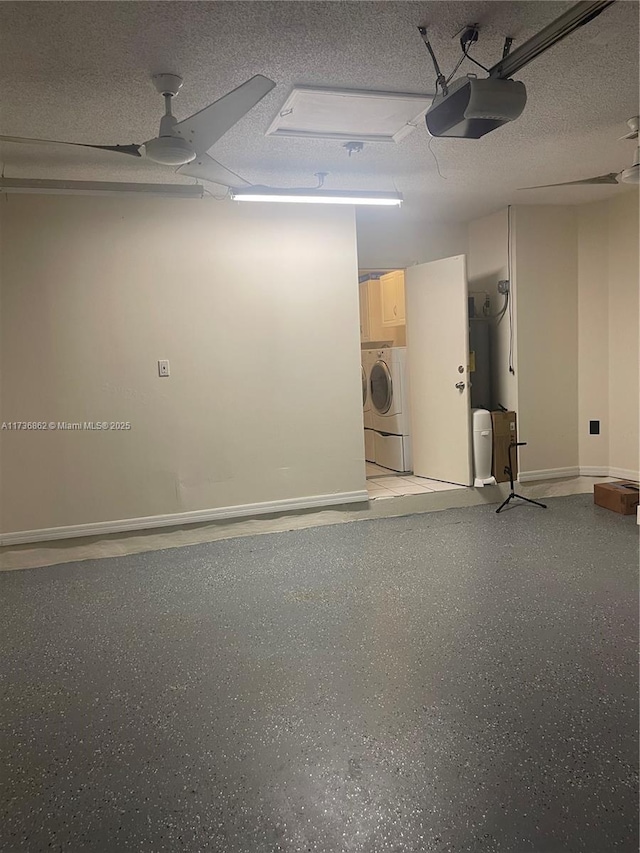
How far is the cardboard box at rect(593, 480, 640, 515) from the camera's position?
14.5 feet

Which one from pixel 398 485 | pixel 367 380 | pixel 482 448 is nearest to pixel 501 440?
pixel 482 448

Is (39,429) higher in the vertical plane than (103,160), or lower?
lower

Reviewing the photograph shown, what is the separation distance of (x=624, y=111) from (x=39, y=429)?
402 centimetres

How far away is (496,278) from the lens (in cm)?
542

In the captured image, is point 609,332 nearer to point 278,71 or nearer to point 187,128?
point 278,71

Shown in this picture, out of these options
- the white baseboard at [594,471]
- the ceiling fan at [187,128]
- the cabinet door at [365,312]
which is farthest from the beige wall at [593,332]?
the ceiling fan at [187,128]

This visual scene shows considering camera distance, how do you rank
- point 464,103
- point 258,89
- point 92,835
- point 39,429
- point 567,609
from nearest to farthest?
1. point 92,835
2. point 258,89
3. point 464,103
4. point 567,609
5. point 39,429

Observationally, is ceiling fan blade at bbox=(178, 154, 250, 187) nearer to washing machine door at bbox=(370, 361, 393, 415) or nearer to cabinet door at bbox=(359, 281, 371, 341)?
washing machine door at bbox=(370, 361, 393, 415)

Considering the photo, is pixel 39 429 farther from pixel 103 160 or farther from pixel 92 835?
pixel 92 835

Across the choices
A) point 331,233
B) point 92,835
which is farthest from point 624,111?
point 92,835

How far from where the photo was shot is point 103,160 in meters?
3.47

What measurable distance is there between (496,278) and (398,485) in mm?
2113

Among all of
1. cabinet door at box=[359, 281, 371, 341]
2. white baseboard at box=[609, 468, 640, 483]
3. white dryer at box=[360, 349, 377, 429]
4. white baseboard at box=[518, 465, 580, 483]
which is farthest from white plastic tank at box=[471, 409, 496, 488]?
cabinet door at box=[359, 281, 371, 341]

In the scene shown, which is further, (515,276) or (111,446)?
(515,276)
